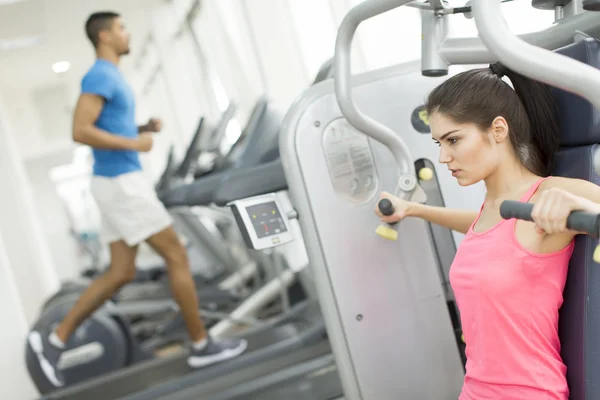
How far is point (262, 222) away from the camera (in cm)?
168

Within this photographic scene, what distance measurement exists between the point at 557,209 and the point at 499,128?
33cm

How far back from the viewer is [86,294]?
292cm

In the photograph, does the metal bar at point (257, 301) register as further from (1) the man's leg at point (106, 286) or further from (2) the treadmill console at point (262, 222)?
(2) the treadmill console at point (262, 222)

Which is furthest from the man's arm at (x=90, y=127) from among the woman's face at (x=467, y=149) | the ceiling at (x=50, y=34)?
the ceiling at (x=50, y=34)

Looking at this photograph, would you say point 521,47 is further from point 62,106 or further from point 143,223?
point 62,106

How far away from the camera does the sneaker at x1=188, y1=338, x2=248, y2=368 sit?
2.93 metres

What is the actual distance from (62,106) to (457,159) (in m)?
10.4

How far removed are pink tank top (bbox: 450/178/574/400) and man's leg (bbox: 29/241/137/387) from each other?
2026 mm

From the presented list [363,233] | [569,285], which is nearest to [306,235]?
[363,233]

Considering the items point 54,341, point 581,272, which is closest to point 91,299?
point 54,341

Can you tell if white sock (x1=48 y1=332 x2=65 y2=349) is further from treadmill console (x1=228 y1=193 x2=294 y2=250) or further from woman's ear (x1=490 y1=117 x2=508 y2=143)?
woman's ear (x1=490 y1=117 x2=508 y2=143)

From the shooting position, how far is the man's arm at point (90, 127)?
271 centimetres

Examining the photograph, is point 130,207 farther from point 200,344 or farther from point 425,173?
point 425,173

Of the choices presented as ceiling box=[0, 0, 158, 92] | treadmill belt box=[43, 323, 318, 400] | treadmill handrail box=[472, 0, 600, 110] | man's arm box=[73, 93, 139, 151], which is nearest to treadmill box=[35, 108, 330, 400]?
treadmill belt box=[43, 323, 318, 400]
